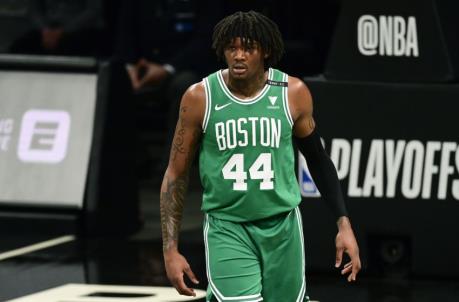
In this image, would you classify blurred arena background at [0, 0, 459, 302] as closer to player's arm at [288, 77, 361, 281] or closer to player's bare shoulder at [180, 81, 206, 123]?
player's arm at [288, 77, 361, 281]

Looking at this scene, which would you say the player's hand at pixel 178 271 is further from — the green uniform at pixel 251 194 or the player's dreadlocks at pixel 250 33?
the player's dreadlocks at pixel 250 33

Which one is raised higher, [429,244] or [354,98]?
[354,98]

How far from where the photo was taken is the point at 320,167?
23.8 feet

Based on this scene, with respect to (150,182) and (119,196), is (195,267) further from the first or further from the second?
(150,182)

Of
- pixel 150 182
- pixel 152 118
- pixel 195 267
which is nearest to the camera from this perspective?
pixel 195 267

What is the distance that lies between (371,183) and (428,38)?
3.41ft

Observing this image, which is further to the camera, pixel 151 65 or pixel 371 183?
pixel 151 65

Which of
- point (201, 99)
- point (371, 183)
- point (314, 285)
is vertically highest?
point (201, 99)

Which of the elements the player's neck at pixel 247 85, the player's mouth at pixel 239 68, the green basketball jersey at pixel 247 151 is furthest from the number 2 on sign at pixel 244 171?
the player's mouth at pixel 239 68

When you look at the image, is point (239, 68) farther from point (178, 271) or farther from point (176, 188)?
point (178, 271)

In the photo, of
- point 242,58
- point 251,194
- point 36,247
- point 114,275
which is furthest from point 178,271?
point 36,247

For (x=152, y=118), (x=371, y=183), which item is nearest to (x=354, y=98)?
(x=371, y=183)

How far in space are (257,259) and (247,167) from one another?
411 mm

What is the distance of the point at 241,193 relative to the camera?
7.01m
